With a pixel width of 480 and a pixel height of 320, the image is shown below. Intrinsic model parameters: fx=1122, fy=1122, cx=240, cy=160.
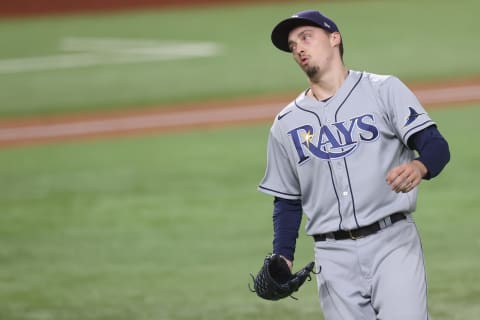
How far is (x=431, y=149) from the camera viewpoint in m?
4.38

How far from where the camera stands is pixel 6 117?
1573 cm

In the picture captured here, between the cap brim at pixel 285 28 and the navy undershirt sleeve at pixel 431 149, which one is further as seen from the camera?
the cap brim at pixel 285 28

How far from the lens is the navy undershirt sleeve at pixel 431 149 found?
4332 mm

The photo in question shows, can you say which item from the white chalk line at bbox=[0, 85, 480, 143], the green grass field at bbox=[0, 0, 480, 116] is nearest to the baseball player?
the white chalk line at bbox=[0, 85, 480, 143]

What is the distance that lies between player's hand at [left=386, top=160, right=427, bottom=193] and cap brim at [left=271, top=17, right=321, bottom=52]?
782mm

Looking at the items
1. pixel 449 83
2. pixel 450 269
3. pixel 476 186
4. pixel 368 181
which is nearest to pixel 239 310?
pixel 450 269

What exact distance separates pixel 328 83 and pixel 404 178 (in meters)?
0.68

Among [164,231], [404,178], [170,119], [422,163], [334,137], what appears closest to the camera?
[404,178]

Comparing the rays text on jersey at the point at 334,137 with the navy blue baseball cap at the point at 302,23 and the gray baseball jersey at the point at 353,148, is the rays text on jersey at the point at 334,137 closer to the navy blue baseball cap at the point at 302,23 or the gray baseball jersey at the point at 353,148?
the gray baseball jersey at the point at 353,148

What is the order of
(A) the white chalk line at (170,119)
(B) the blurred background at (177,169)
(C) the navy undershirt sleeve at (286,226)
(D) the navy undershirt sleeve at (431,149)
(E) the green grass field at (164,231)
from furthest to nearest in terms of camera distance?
1. (A) the white chalk line at (170,119)
2. (B) the blurred background at (177,169)
3. (E) the green grass field at (164,231)
4. (C) the navy undershirt sleeve at (286,226)
5. (D) the navy undershirt sleeve at (431,149)

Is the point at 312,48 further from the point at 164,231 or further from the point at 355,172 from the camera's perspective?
the point at 164,231

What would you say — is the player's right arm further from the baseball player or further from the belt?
the belt

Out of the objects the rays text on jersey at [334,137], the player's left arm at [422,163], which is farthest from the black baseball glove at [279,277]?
the player's left arm at [422,163]

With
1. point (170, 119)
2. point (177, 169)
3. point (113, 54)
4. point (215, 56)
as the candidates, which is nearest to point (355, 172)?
point (177, 169)
